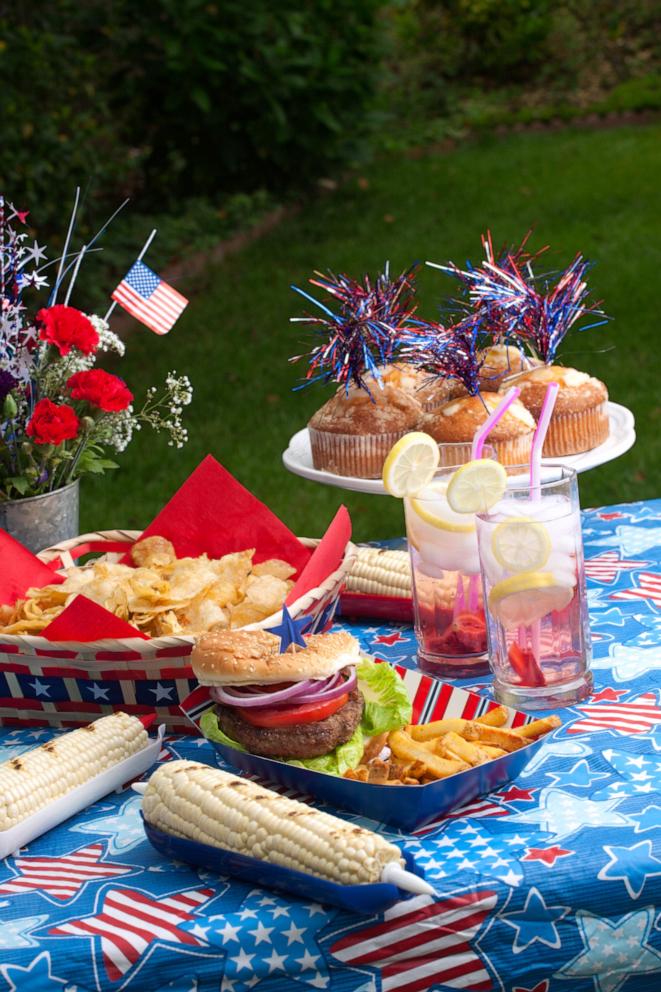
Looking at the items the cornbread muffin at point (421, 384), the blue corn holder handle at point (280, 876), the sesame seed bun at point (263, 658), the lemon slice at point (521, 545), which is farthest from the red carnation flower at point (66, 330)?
the blue corn holder handle at point (280, 876)

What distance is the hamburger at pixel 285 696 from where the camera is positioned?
1.63 m

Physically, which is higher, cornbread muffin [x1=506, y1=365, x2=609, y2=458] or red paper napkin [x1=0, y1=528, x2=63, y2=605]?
cornbread muffin [x1=506, y1=365, x2=609, y2=458]

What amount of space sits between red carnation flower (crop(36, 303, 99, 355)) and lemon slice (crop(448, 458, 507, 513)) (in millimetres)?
881

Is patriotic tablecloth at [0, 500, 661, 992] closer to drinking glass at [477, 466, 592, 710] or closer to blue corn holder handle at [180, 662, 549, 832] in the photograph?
blue corn holder handle at [180, 662, 549, 832]

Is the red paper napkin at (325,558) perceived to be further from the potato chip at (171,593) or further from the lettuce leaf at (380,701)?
the lettuce leaf at (380,701)

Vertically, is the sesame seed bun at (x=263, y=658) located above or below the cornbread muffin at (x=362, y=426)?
below

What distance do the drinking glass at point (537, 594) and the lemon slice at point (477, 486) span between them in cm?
2

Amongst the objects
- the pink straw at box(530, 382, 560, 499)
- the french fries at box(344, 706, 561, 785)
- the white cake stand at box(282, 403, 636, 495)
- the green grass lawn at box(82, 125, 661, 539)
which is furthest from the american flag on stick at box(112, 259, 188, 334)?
the green grass lawn at box(82, 125, 661, 539)

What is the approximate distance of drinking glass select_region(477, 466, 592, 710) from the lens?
5.83ft

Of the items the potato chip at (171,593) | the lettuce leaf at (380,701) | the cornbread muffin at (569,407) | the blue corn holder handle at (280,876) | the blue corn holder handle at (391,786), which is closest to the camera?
the blue corn holder handle at (280,876)

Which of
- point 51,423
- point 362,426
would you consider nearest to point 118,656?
point 51,423

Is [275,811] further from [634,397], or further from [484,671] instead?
[634,397]

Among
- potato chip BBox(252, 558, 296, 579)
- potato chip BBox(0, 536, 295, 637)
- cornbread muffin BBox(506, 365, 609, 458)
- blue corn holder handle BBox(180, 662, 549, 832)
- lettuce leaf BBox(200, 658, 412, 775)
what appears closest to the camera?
blue corn holder handle BBox(180, 662, 549, 832)

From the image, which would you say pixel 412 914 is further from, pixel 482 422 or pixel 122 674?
pixel 482 422
